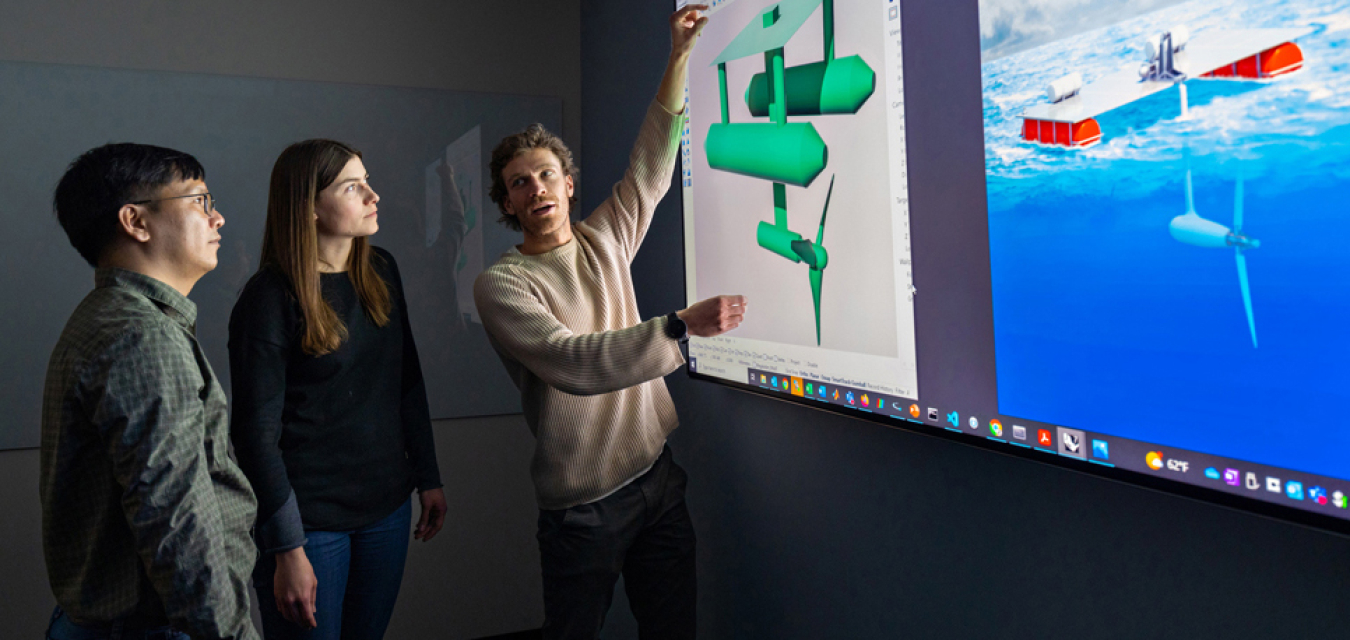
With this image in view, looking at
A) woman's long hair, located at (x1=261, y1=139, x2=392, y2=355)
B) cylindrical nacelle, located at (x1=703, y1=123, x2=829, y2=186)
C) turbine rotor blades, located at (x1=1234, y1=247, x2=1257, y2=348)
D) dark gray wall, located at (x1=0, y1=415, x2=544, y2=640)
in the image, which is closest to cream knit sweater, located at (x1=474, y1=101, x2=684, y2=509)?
→ cylindrical nacelle, located at (x1=703, y1=123, x2=829, y2=186)

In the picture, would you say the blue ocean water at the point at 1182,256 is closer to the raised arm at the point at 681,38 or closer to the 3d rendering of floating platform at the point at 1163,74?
the 3d rendering of floating platform at the point at 1163,74

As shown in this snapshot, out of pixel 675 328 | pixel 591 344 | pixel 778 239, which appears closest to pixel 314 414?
pixel 591 344

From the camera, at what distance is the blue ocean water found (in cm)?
80

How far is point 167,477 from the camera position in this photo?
1.06 metres

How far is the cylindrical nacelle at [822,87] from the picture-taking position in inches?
53.8

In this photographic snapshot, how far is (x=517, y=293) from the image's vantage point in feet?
5.02

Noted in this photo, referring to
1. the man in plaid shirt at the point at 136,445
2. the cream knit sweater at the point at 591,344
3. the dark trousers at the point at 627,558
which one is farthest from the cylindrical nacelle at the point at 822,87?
the man in plaid shirt at the point at 136,445

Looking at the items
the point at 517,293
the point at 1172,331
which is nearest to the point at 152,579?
the point at 517,293

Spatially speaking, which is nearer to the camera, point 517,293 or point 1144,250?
point 1144,250

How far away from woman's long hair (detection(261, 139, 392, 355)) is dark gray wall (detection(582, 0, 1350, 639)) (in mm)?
991

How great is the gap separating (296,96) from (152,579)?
2.05 m

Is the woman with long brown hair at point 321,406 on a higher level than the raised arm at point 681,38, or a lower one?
lower

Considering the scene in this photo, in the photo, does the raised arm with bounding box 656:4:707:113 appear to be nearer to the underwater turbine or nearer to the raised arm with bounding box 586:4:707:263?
the raised arm with bounding box 586:4:707:263

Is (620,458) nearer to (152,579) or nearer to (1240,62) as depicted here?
(152,579)
